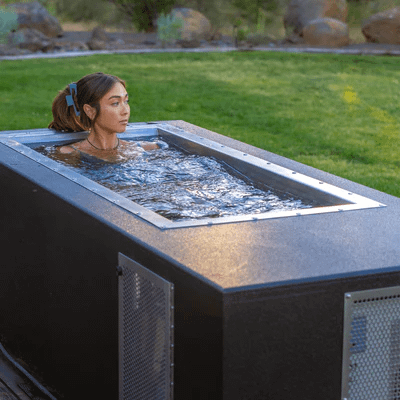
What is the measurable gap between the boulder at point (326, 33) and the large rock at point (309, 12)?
56cm

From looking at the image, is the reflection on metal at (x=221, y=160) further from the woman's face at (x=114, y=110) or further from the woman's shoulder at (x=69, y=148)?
the woman's face at (x=114, y=110)

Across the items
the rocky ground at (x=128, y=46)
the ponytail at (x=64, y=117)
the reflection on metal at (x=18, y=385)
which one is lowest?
the reflection on metal at (x=18, y=385)

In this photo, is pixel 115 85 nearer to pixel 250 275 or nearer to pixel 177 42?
pixel 250 275

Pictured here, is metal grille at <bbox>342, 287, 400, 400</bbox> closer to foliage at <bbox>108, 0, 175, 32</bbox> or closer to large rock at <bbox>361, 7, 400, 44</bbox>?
large rock at <bbox>361, 7, 400, 44</bbox>

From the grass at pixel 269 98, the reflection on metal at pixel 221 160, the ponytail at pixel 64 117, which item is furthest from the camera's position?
the grass at pixel 269 98

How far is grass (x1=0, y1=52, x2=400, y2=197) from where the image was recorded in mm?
7254

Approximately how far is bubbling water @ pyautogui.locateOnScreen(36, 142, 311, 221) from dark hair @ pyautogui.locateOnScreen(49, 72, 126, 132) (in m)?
0.26

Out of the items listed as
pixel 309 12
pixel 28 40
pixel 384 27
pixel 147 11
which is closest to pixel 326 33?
pixel 384 27

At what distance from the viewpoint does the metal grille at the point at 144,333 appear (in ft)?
7.09

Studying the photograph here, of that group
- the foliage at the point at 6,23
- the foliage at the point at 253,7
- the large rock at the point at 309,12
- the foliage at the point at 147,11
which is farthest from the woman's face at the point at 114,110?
the foliage at the point at 253,7

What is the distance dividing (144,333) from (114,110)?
194cm

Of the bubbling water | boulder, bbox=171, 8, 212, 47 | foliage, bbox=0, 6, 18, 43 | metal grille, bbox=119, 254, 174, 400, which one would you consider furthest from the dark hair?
boulder, bbox=171, 8, 212, 47

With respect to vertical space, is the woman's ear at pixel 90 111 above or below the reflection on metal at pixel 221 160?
above

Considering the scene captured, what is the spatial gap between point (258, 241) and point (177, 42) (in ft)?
45.8
